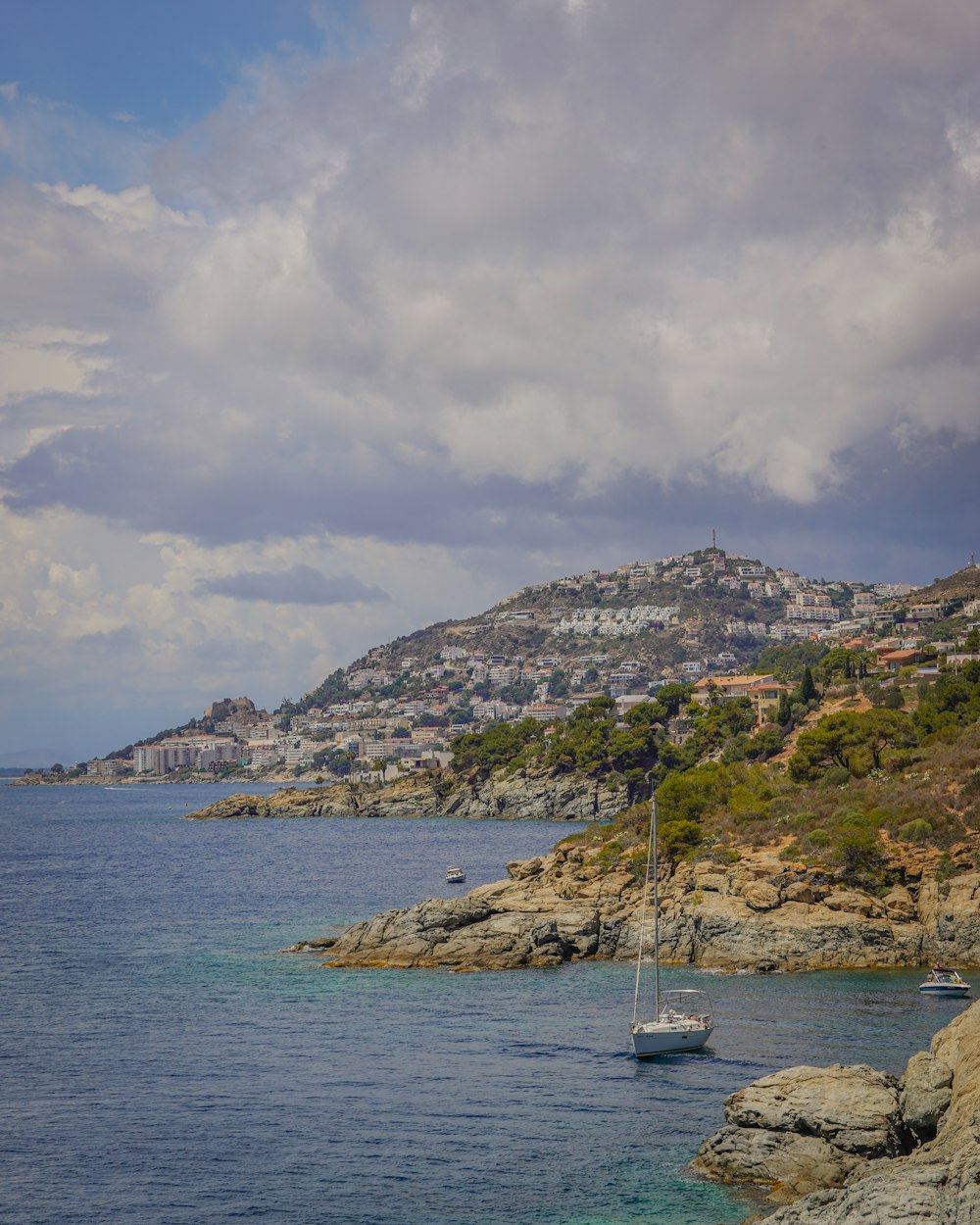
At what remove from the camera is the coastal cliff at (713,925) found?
171ft

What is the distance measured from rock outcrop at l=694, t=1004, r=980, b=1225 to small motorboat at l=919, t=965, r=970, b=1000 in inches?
670

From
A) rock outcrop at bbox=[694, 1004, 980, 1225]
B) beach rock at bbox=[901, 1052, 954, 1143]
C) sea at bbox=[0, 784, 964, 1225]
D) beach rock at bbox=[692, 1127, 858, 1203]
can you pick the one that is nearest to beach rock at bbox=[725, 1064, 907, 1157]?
rock outcrop at bbox=[694, 1004, 980, 1225]

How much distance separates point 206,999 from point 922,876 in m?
31.5

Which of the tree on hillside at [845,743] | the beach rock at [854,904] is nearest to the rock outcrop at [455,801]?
the tree on hillside at [845,743]

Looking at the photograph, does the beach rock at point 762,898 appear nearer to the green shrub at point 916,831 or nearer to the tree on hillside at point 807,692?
the green shrub at point 916,831

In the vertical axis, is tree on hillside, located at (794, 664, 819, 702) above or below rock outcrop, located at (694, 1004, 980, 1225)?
above

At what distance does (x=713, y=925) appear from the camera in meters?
54.2

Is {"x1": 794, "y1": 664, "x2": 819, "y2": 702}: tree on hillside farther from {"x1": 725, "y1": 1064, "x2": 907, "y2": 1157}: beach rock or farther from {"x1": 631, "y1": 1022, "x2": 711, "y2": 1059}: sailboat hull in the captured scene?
{"x1": 725, "y1": 1064, "x2": 907, "y2": 1157}: beach rock

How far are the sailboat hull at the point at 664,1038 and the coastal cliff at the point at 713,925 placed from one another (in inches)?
501

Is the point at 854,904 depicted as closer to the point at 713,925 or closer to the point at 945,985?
the point at 713,925

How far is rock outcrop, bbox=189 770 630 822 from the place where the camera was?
144 m

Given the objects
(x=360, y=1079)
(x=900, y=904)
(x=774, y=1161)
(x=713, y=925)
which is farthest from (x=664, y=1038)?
(x=900, y=904)

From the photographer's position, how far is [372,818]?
554 feet

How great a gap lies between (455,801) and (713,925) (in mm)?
112430
